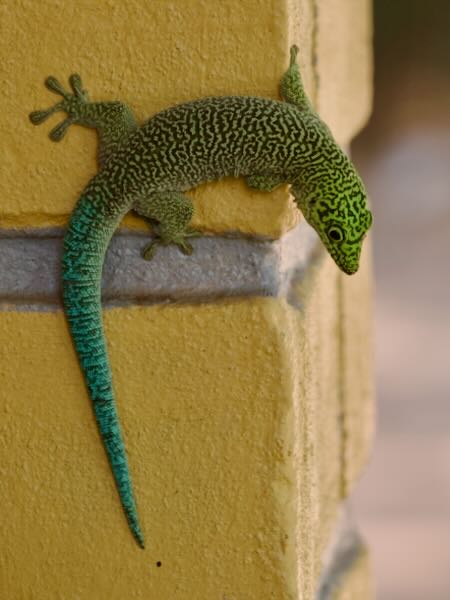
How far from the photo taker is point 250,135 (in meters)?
0.77

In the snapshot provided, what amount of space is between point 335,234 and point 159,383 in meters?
0.21

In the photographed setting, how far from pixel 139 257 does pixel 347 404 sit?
367mm

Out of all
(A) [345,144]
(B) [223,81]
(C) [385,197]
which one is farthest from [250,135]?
(C) [385,197]

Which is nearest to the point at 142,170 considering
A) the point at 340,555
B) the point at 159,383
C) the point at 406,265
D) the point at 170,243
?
the point at 170,243

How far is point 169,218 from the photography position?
0.72 meters

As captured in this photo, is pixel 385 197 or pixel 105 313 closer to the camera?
pixel 105 313

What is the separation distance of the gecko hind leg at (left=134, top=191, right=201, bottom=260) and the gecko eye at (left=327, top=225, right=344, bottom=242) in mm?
129

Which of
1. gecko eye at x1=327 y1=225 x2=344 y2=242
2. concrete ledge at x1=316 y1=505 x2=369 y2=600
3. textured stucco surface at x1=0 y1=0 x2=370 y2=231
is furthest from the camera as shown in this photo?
concrete ledge at x1=316 y1=505 x2=369 y2=600

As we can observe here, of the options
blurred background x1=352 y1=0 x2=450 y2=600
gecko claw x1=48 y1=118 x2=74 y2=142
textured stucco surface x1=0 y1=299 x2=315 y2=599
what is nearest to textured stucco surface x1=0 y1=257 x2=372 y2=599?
textured stucco surface x1=0 y1=299 x2=315 y2=599

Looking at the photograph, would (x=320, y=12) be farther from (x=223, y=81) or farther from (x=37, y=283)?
(x=37, y=283)

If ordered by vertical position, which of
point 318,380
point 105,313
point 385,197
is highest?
point 105,313

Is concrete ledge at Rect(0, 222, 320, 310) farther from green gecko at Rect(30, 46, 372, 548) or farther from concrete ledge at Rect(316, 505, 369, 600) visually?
concrete ledge at Rect(316, 505, 369, 600)

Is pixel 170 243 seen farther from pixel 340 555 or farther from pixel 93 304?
pixel 340 555

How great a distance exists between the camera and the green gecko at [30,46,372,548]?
0.73 m
